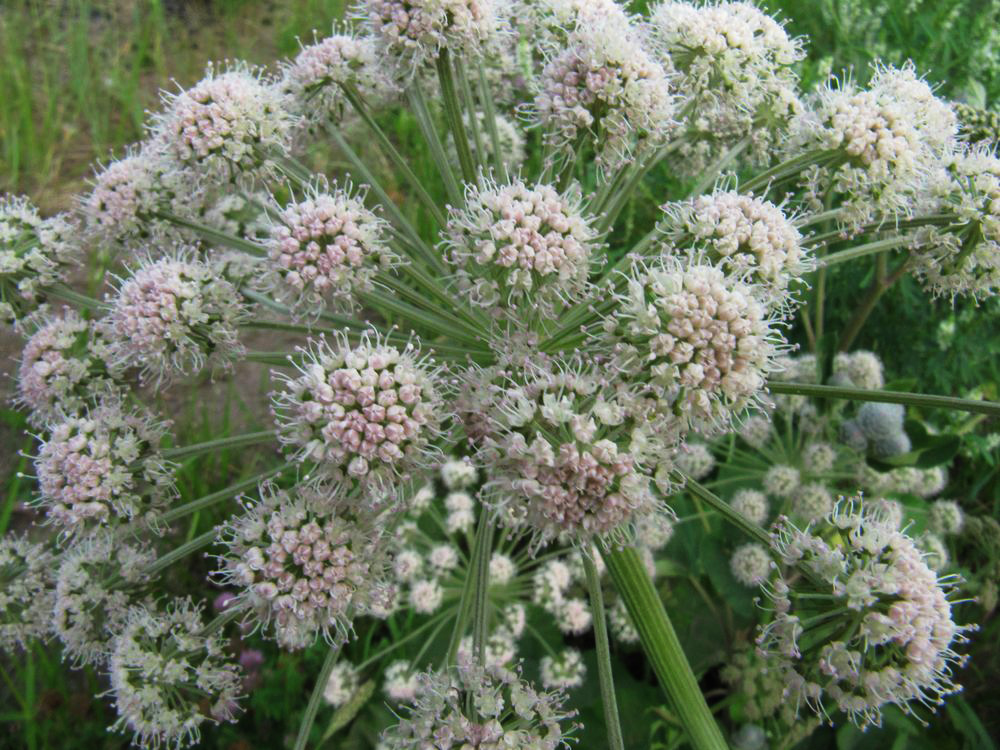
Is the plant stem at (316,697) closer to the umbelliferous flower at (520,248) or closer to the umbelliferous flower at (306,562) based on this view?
the umbelliferous flower at (306,562)

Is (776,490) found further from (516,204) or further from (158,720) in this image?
(158,720)

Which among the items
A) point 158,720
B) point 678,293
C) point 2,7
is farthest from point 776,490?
point 2,7

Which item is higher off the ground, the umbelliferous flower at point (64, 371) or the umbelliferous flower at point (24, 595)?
the umbelliferous flower at point (64, 371)

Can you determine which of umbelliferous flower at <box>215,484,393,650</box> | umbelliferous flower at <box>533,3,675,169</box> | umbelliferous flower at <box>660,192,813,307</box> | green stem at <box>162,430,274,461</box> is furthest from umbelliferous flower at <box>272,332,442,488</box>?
umbelliferous flower at <box>533,3,675,169</box>

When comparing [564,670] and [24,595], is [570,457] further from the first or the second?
[24,595]

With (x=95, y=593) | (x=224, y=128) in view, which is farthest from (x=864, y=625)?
(x=224, y=128)

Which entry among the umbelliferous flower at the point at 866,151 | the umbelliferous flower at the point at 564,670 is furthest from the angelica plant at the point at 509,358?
the umbelliferous flower at the point at 564,670
